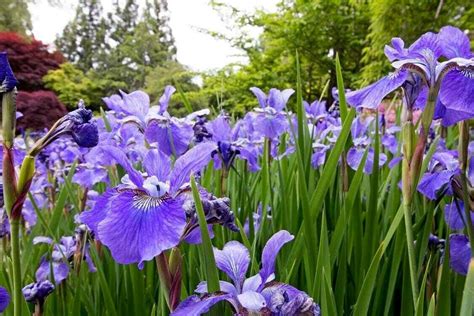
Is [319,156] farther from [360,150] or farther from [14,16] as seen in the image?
[14,16]

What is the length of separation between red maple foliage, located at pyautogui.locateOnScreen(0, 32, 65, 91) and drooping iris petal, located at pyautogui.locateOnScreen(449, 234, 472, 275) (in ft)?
36.1

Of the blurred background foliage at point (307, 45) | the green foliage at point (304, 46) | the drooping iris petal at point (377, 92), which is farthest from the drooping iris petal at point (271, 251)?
the green foliage at point (304, 46)

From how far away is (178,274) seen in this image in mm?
562

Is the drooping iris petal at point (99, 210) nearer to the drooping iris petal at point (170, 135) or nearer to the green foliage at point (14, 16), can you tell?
the drooping iris petal at point (170, 135)

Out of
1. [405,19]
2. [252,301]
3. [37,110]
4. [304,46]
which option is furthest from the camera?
[37,110]

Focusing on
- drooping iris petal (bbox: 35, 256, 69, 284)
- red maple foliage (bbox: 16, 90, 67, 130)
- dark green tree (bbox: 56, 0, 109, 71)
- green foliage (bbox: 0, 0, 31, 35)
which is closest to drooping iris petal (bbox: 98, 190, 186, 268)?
drooping iris petal (bbox: 35, 256, 69, 284)

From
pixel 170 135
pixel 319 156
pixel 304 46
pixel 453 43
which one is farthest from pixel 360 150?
pixel 304 46

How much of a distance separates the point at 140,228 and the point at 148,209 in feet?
0.11

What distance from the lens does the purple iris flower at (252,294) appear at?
1.62 feet

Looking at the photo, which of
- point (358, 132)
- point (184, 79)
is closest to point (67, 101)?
point (184, 79)

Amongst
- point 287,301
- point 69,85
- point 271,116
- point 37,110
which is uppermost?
point 69,85

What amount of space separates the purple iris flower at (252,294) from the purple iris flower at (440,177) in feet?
1.24

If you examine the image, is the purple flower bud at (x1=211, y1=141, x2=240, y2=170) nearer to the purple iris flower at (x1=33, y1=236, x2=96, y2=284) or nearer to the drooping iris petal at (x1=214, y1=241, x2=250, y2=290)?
the purple iris flower at (x1=33, y1=236, x2=96, y2=284)

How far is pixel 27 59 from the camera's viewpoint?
36.8 ft
